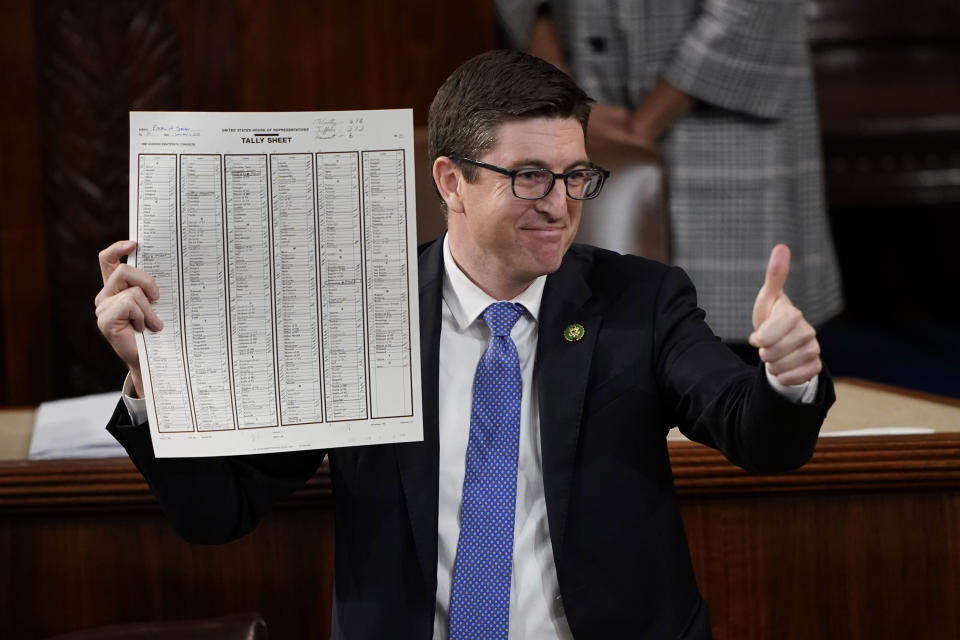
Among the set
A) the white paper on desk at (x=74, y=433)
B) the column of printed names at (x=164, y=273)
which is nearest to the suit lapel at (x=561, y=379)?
the column of printed names at (x=164, y=273)

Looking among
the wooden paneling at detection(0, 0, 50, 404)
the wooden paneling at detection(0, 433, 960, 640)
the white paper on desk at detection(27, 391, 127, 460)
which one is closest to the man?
the wooden paneling at detection(0, 433, 960, 640)

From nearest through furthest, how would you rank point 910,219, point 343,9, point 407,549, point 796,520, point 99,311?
point 99,311, point 407,549, point 796,520, point 343,9, point 910,219

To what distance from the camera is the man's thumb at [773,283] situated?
115cm

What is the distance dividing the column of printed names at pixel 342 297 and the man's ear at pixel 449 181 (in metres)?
0.19

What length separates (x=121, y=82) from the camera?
299cm

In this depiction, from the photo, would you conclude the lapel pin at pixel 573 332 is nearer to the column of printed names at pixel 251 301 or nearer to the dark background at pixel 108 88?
the column of printed names at pixel 251 301

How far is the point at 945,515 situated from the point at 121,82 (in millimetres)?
2189

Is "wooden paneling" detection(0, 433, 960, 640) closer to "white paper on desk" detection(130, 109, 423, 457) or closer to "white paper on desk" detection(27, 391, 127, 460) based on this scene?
"white paper on desk" detection(27, 391, 127, 460)

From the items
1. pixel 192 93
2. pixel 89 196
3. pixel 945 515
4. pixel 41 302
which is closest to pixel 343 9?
pixel 192 93

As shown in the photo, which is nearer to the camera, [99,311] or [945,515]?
[99,311]

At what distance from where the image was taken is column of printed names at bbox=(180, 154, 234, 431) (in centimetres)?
130

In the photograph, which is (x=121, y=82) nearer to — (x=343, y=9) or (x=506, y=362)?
(x=343, y=9)

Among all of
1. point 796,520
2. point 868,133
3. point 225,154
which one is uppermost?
point 868,133

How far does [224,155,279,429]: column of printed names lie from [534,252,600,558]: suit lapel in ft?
1.02
